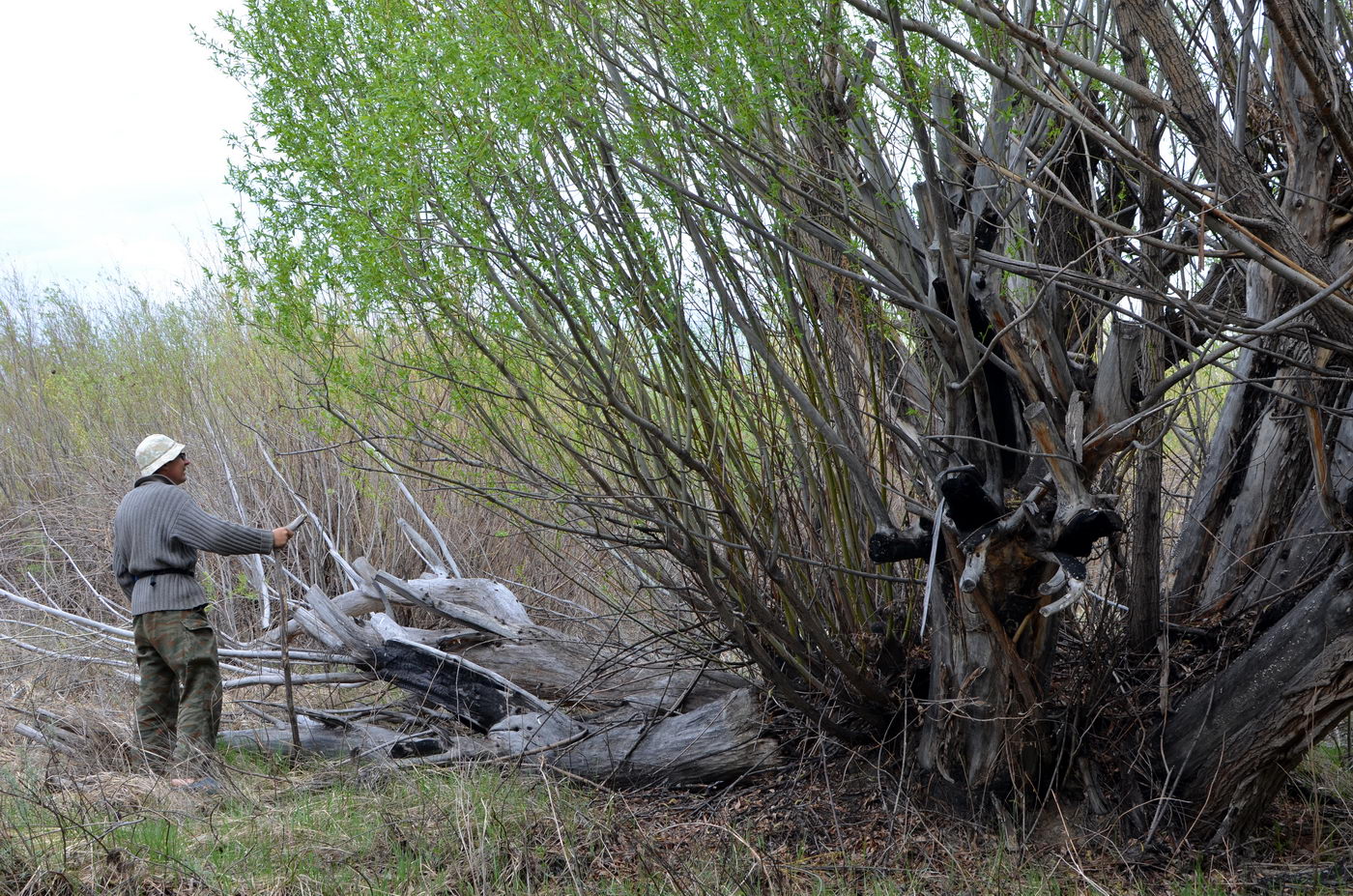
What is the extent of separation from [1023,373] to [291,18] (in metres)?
3.01

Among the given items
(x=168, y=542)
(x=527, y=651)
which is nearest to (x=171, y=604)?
(x=168, y=542)

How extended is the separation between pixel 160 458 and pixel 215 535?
0.56 meters

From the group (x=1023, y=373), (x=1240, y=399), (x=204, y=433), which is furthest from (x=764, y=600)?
(x=204, y=433)

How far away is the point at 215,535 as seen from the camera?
17.9ft

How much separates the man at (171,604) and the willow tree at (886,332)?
1747mm

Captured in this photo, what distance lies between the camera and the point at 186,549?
550 centimetres

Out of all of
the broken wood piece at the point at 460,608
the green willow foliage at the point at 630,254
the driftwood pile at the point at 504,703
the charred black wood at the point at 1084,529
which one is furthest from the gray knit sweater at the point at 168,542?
the charred black wood at the point at 1084,529

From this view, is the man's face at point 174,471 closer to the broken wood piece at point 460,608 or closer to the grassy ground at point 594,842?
the broken wood piece at point 460,608

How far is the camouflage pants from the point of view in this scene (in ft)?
17.3

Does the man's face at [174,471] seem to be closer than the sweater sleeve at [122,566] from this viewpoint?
No

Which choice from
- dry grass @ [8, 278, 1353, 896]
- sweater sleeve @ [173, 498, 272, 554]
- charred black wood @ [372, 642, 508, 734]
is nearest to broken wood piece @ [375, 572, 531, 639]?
charred black wood @ [372, 642, 508, 734]

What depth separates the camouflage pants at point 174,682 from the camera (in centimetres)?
527

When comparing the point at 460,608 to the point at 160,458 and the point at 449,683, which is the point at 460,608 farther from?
the point at 160,458

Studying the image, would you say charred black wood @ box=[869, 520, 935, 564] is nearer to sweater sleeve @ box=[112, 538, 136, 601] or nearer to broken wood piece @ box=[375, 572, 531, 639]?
broken wood piece @ box=[375, 572, 531, 639]
